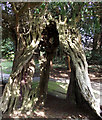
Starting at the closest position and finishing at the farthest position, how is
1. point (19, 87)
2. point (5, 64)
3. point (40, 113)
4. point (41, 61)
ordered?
1. point (19, 87)
2. point (40, 113)
3. point (5, 64)
4. point (41, 61)

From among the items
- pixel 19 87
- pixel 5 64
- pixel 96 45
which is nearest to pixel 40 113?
pixel 19 87

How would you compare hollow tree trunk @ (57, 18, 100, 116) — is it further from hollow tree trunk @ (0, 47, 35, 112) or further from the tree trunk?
the tree trunk

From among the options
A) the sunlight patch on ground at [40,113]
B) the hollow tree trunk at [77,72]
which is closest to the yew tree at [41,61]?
the hollow tree trunk at [77,72]

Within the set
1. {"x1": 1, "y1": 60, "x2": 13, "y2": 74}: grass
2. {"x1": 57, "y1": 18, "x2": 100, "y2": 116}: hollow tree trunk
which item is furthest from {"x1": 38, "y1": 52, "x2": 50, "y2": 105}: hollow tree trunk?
{"x1": 1, "y1": 60, "x2": 13, "y2": 74}: grass

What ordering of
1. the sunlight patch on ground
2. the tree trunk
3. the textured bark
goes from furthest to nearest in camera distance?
the tree trunk, the textured bark, the sunlight patch on ground

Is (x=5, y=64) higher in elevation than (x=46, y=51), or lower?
lower

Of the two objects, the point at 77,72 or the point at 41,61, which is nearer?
the point at 77,72

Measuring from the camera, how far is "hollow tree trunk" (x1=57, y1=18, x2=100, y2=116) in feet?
5.55

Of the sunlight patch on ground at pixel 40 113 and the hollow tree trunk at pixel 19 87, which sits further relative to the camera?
the sunlight patch on ground at pixel 40 113

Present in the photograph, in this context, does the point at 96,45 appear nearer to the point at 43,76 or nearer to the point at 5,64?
the point at 43,76

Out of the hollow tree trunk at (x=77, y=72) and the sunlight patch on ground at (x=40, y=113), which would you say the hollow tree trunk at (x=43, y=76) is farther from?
the hollow tree trunk at (x=77, y=72)

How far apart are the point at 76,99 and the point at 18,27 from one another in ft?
5.43

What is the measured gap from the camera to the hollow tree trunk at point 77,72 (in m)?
1.69

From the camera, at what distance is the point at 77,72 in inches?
71.3
